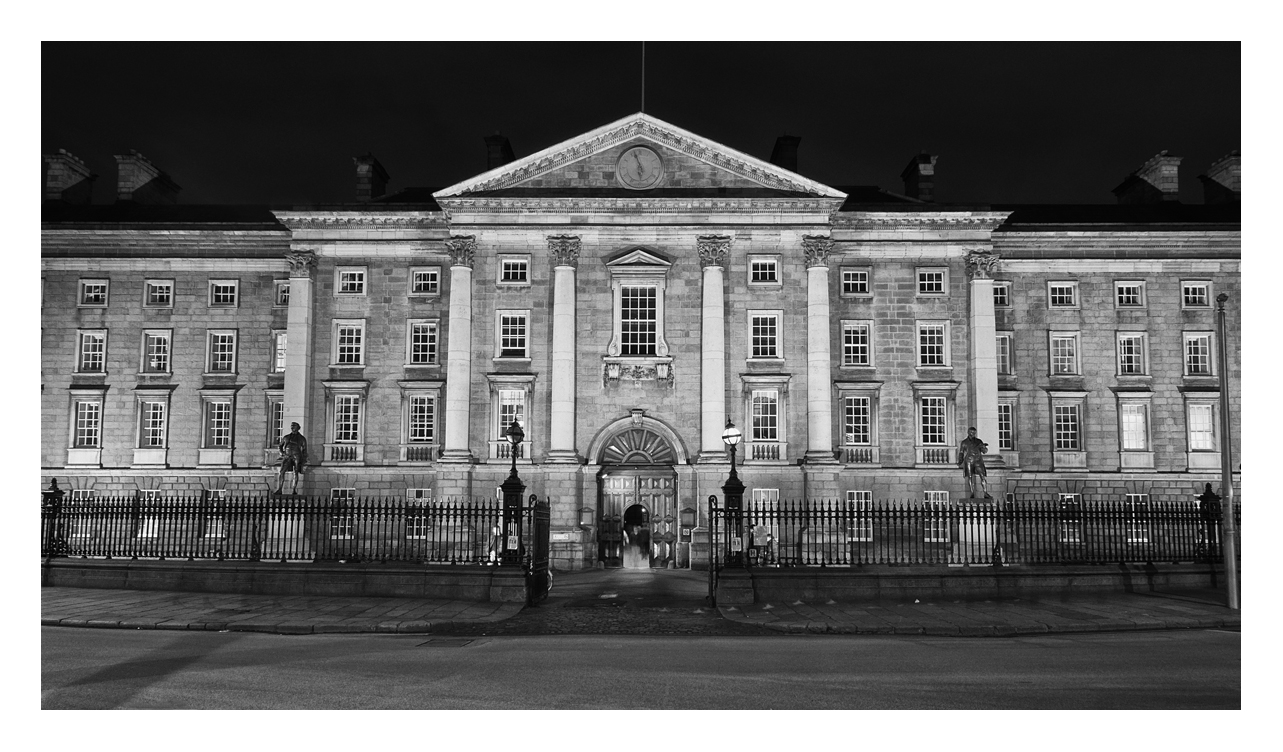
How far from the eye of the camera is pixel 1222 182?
47.3 meters

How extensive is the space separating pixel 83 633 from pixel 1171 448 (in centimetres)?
3947

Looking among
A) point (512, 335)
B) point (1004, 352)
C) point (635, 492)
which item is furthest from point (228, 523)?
point (1004, 352)

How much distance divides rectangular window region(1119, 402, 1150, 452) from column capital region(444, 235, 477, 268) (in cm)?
2663

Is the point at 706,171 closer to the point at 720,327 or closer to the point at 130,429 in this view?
the point at 720,327

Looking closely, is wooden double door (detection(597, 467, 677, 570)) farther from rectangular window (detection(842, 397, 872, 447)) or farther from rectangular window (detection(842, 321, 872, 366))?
rectangular window (detection(842, 321, 872, 366))

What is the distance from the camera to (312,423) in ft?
138

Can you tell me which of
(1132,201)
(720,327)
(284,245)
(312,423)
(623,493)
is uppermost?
(1132,201)

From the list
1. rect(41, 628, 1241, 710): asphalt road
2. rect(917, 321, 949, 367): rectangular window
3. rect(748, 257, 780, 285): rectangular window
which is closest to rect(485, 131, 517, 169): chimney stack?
rect(748, 257, 780, 285): rectangular window

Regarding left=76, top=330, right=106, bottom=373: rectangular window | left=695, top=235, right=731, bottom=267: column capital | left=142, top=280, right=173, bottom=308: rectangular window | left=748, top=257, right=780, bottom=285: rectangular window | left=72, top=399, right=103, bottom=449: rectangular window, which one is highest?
left=695, top=235, right=731, bottom=267: column capital

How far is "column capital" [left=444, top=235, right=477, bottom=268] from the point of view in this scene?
4128cm

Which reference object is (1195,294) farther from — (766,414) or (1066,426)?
(766,414)

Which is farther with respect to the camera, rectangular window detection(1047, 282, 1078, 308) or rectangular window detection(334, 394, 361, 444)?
rectangular window detection(1047, 282, 1078, 308)

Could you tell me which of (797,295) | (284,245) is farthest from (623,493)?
(284,245)

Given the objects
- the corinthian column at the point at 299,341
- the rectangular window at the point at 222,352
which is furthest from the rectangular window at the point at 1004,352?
the rectangular window at the point at 222,352
